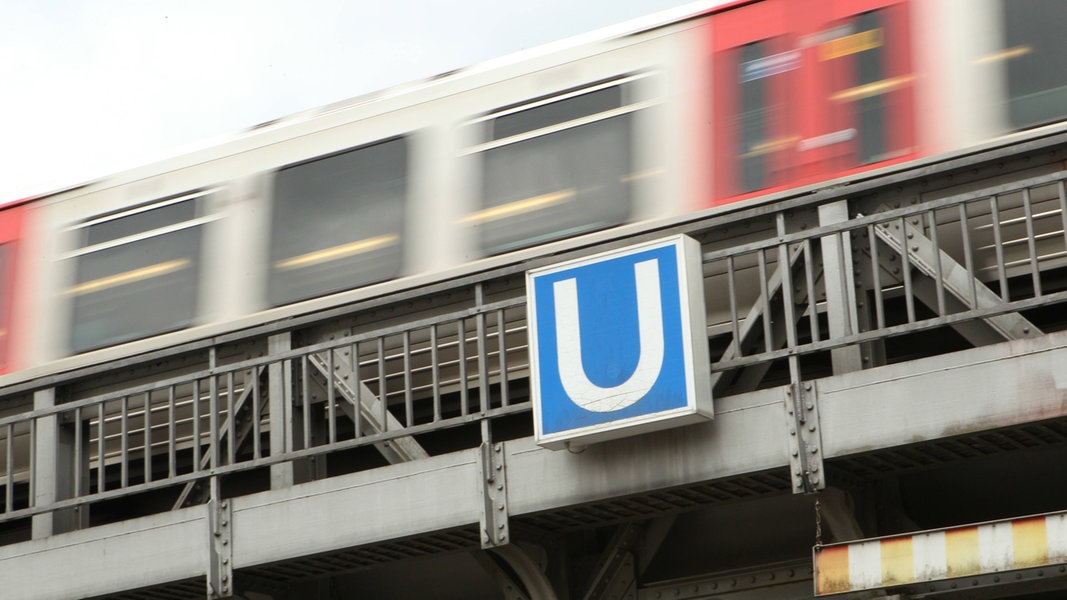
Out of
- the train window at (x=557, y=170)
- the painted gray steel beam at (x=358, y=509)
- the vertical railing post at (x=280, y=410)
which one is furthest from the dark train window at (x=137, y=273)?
the painted gray steel beam at (x=358, y=509)

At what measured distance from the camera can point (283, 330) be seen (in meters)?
10.0

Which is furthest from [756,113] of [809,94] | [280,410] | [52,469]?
[52,469]

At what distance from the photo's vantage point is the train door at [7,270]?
1255 cm

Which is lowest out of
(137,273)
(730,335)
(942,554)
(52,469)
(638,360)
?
(942,554)

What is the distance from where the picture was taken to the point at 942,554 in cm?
729

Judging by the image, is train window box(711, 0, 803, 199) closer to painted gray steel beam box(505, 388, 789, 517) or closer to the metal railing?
the metal railing

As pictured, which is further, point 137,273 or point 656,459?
point 137,273

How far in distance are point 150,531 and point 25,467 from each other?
3437mm

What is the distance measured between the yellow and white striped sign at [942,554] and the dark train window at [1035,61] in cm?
313

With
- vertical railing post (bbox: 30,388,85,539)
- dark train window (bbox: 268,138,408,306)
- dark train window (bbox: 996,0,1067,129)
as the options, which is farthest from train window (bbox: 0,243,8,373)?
dark train window (bbox: 996,0,1067,129)

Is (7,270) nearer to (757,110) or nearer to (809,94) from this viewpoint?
(757,110)

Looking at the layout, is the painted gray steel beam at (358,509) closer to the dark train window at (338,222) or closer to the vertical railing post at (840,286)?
the vertical railing post at (840,286)

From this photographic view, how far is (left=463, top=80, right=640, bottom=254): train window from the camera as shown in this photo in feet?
34.6

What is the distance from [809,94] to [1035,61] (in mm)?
1392
